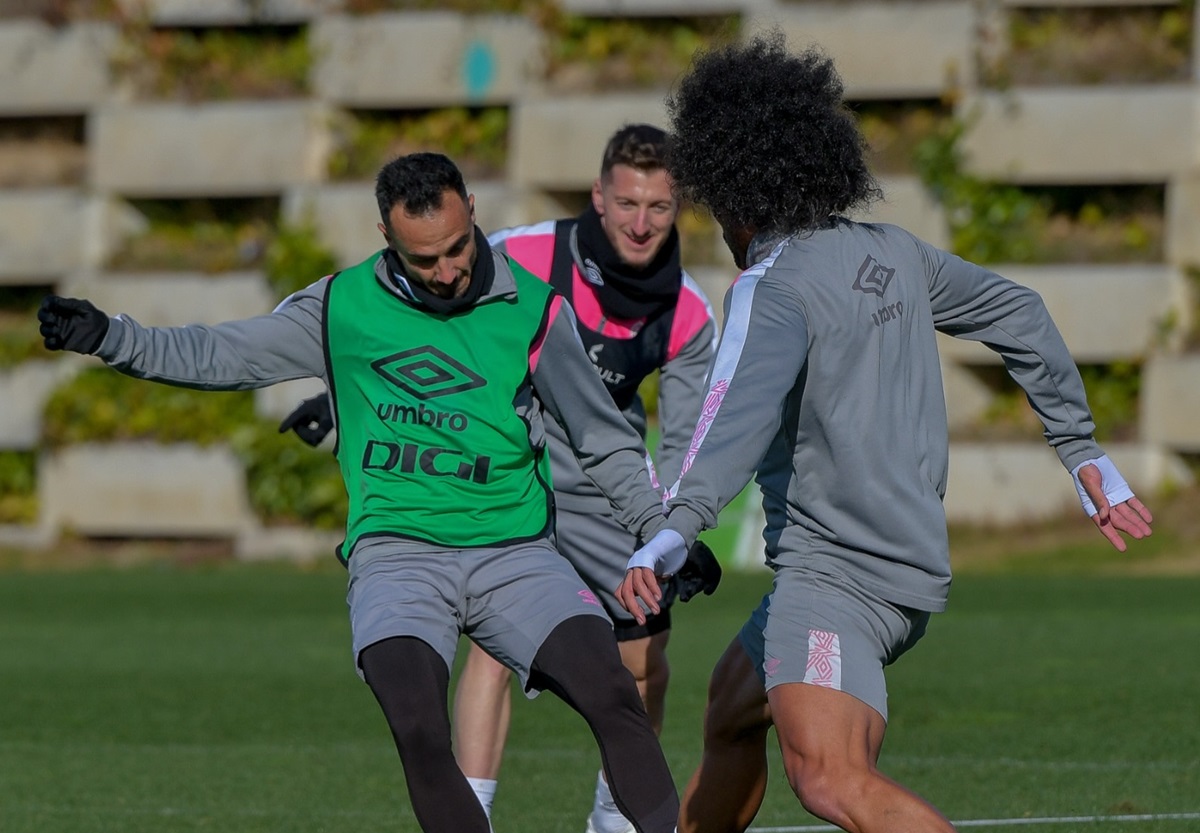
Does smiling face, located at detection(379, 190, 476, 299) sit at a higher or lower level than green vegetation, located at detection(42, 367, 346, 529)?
higher

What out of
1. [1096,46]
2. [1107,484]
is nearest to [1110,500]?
[1107,484]

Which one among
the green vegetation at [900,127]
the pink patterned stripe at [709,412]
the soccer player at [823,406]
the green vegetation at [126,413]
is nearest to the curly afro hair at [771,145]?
the soccer player at [823,406]

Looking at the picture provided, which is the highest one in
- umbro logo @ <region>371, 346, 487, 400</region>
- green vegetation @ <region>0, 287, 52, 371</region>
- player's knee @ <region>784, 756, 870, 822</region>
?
umbro logo @ <region>371, 346, 487, 400</region>

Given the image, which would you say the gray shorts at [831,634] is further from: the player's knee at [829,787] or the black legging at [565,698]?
the black legging at [565,698]

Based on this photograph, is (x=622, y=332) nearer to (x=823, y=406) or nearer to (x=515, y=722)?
(x=823, y=406)

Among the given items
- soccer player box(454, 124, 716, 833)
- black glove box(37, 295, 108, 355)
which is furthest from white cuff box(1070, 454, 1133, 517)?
black glove box(37, 295, 108, 355)

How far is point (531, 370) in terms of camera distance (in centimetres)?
536

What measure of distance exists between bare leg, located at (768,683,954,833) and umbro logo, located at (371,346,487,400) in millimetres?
1315

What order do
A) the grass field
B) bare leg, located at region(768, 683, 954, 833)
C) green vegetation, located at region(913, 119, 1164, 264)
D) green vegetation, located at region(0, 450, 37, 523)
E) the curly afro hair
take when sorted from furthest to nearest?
green vegetation, located at region(0, 450, 37, 523)
green vegetation, located at region(913, 119, 1164, 264)
the grass field
the curly afro hair
bare leg, located at region(768, 683, 954, 833)

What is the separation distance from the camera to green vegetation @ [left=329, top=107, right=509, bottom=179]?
74.0 ft

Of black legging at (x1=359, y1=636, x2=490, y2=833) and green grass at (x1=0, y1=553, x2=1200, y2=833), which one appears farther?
green grass at (x1=0, y1=553, x2=1200, y2=833)

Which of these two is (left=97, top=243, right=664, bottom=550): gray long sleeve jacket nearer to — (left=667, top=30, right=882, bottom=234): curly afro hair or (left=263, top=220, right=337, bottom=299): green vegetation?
(left=667, top=30, right=882, bottom=234): curly afro hair

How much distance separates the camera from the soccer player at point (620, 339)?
22.0 ft

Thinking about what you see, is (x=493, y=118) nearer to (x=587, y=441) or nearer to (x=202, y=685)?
(x=202, y=685)
